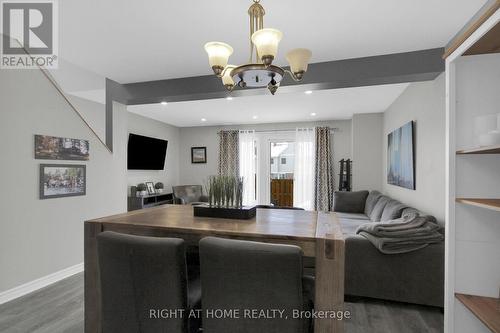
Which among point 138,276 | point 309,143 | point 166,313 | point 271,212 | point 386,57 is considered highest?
point 386,57

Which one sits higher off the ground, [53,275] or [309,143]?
[309,143]

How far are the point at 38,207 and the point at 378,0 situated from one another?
355cm

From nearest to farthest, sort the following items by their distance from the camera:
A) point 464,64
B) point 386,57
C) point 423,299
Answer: point 464,64
point 423,299
point 386,57

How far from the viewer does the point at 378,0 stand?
175cm

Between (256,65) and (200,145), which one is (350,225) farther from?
(200,145)

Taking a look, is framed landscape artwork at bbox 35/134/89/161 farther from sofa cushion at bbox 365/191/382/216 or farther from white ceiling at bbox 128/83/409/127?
sofa cushion at bbox 365/191/382/216

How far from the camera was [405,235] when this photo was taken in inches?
89.4

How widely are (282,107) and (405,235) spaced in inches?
119

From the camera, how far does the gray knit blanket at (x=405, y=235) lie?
88.7 inches

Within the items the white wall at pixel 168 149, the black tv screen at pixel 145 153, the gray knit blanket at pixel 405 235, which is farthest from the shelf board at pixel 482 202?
the white wall at pixel 168 149

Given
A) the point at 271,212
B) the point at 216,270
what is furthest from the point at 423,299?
the point at 216,270

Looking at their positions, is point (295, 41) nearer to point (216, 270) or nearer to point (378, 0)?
point (378, 0)

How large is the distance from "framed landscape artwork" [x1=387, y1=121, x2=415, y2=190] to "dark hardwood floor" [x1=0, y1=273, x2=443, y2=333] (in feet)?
5.30

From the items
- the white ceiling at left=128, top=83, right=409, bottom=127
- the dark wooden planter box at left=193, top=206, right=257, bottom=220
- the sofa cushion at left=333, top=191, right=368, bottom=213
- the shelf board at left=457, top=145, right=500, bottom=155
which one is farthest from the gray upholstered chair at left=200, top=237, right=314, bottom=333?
the sofa cushion at left=333, top=191, right=368, bottom=213
